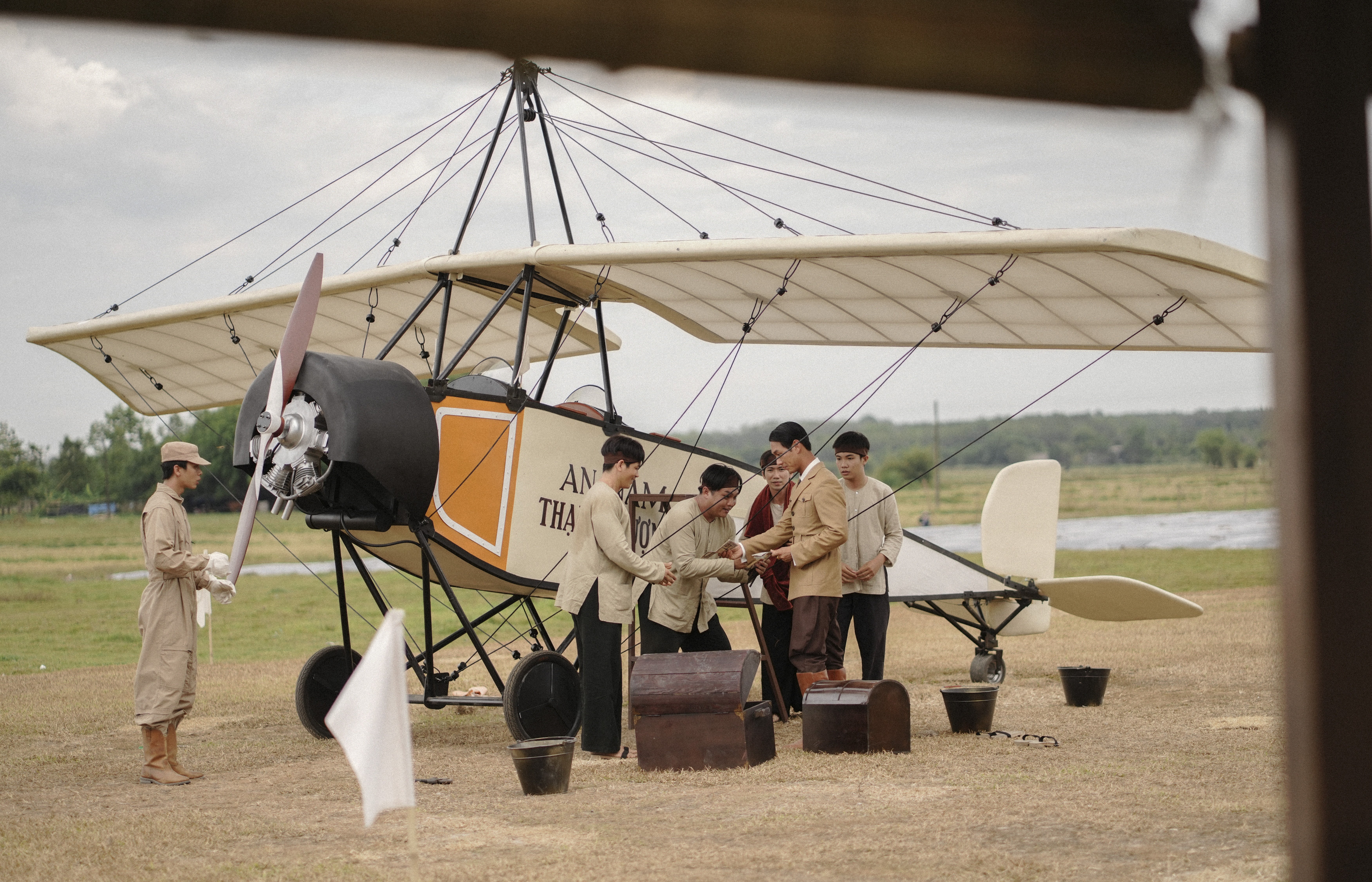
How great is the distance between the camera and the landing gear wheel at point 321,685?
26.9ft

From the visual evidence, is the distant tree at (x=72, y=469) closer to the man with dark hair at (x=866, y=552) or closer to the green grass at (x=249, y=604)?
the green grass at (x=249, y=604)

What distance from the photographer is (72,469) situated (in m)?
69.0

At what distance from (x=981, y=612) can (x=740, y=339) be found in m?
3.57

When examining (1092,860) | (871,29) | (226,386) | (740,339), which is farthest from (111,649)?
(871,29)

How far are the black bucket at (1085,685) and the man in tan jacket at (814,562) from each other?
Result: 6.91 feet

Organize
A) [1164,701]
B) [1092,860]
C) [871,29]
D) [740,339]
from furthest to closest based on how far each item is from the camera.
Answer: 1. [740,339]
2. [1164,701]
3. [1092,860]
4. [871,29]

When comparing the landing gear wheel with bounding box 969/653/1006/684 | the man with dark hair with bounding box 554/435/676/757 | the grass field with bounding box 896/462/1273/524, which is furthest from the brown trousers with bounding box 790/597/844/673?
the grass field with bounding box 896/462/1273/524

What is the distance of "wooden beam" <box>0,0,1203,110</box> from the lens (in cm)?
98

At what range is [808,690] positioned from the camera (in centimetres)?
703

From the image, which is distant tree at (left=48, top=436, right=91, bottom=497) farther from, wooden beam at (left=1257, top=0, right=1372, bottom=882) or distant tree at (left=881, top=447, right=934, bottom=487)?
wooden beam at (left=1257, top=0, right=1372, bottom=882)

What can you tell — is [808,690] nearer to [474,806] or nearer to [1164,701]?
[474,806]

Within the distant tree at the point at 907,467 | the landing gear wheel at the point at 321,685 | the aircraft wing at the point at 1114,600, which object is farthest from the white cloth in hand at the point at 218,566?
the distant tree at the point at 907,467

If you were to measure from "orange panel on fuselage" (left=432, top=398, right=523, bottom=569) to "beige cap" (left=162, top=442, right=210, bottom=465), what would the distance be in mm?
1451

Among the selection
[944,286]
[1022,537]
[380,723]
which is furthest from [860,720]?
[1022,537]
